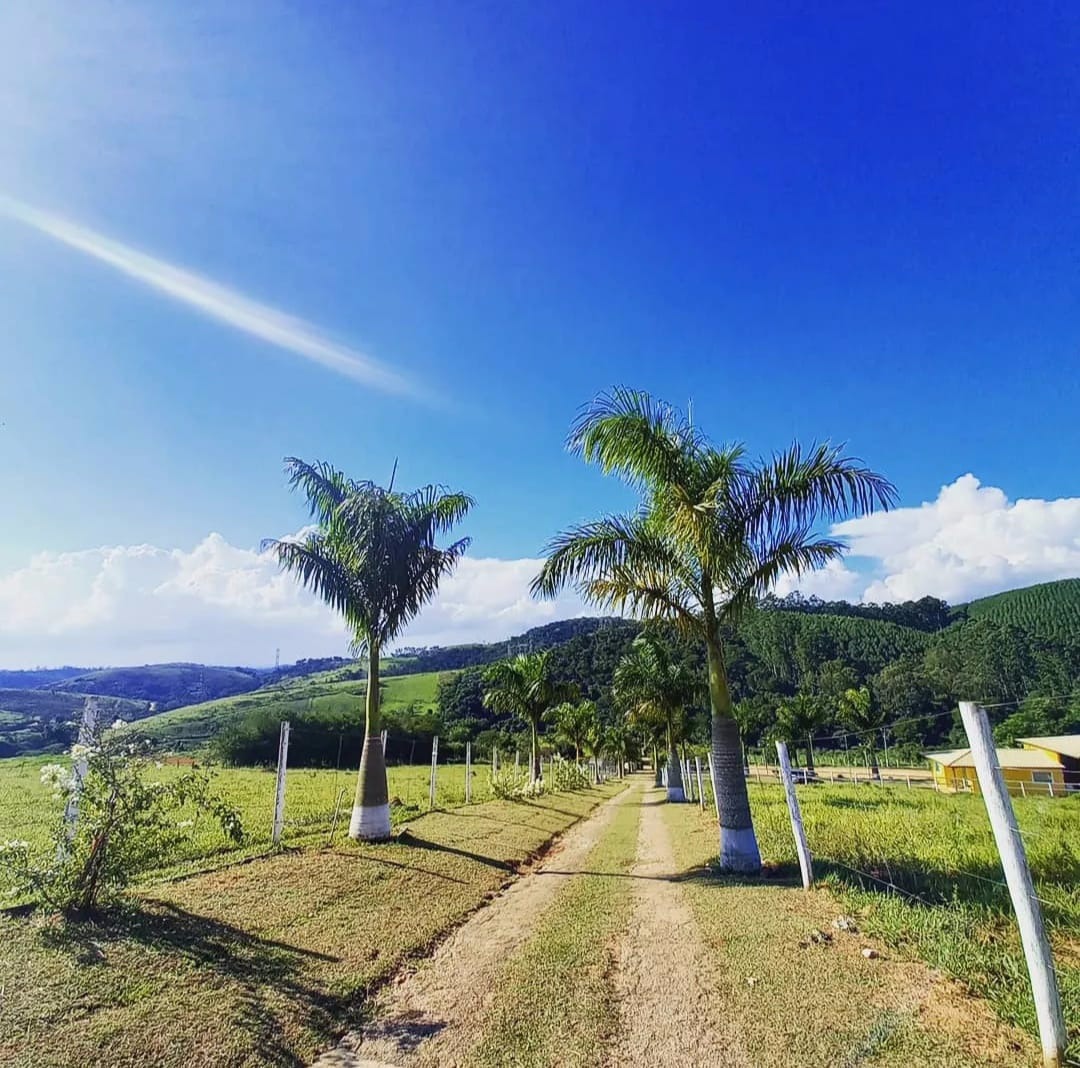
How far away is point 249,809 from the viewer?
15.1 metres

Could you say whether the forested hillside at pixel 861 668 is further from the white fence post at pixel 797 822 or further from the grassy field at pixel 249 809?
the white fence post at pixel 797 822

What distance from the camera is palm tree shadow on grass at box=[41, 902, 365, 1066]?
392 cm

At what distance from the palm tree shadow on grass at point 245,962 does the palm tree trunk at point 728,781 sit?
230 inches

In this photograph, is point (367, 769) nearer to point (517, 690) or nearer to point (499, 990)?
point (499, 990)

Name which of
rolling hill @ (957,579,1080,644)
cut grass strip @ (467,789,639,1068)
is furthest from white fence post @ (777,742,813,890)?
rolling hill @ (957,579,1080,644)

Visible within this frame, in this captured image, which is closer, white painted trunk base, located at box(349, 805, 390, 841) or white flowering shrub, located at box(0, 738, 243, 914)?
white flowering shrub, located at box(0, 738, 243, 914)

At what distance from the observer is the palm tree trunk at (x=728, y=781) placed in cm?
860

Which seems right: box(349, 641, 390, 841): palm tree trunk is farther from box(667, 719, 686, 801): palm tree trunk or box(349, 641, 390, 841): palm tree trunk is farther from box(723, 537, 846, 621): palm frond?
box(667, 719, 686, 801): palm tree trunk

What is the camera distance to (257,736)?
35.2 m

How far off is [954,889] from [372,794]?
8.27 metres

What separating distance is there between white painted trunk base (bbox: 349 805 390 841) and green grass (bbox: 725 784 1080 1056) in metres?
6.25

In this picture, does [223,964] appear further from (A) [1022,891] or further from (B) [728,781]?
(B) [728,781]

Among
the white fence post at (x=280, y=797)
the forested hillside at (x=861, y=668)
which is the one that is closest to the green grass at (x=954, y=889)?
the white fence post at (x=280, y=797)

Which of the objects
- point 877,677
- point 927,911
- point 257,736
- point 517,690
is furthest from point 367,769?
point 877,677
